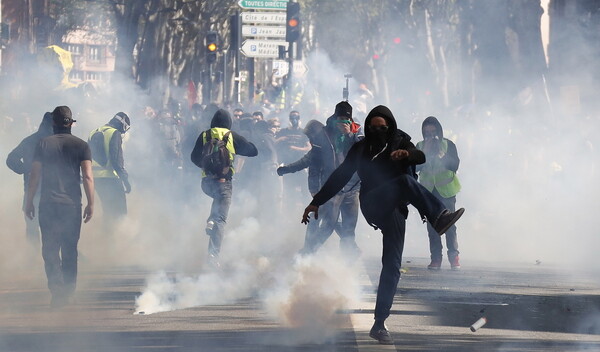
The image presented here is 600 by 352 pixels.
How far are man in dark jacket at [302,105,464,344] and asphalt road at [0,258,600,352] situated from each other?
15.8 inches

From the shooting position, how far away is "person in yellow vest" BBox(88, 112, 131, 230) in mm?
15633

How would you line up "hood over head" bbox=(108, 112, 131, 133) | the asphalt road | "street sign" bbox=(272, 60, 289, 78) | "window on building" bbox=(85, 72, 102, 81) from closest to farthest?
the asphalt road
"hood over head" bbox=(108, 112, 131, 133)
"street sign" bbox=(272, 60, 289, 78)
"window on building" bbox=(85, 72, 102, 81)

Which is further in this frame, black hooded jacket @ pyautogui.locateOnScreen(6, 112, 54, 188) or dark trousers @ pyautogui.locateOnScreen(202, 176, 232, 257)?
dark trousers @ pyautogui.locateOnScreen(202, 176, 232, 257)

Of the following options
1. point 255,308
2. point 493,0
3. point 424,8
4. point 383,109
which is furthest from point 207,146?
point 424,8

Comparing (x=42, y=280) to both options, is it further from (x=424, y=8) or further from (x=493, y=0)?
(x=424, y=8)

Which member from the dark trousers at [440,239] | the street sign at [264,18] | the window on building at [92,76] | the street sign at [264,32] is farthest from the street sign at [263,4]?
the window on building at [92,76]

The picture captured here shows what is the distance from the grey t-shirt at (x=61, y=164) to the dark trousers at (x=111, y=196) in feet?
14.9

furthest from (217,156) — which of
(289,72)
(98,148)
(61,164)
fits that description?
(289,72)

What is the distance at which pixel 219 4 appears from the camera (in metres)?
46.8

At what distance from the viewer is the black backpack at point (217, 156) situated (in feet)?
46.0

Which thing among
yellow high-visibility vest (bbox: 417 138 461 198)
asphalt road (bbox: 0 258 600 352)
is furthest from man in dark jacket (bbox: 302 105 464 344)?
yellow high-visibility vest (bbox: 417 138 461 198)

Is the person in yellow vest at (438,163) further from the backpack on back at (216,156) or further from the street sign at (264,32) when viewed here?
the street sign at (264,32)

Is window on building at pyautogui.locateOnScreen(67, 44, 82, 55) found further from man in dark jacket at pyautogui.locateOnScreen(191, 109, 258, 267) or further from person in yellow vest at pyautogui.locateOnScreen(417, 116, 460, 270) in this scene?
man in dark jacket at pyautogui.locateOnScreen(191, 109, 258, 267)

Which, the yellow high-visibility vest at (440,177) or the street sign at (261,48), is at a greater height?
the yellow high-visibility vest at (440,177)
